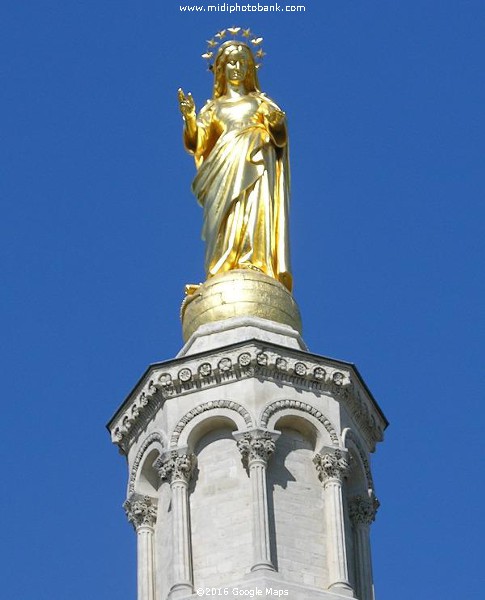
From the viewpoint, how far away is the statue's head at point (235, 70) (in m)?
46.0

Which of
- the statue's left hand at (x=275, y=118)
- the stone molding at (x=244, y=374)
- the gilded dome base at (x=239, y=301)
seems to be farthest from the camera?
the statue's left hand at (x=275, y=118)

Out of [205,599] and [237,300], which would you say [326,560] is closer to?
[205,599]

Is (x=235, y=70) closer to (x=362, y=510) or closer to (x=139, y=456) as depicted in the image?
(x=139, y=456)

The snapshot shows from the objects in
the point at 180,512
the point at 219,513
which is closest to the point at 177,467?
the point at 180,512

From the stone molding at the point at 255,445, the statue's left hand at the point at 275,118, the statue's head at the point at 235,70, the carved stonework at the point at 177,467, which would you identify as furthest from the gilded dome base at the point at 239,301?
the statue's head at the point at 235,70

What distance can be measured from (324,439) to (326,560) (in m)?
2.12

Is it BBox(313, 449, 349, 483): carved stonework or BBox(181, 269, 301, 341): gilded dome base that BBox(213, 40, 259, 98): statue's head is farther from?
BBox(313, 449, 349, 483): carved stonework

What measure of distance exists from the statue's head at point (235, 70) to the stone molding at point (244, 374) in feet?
23.9

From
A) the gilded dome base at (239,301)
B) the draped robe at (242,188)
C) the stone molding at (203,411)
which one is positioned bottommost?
the stone molding at (203,411)

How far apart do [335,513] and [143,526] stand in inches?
130

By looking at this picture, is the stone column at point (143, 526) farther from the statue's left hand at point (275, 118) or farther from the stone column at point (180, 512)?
the statue's left hand at point (275, 118)

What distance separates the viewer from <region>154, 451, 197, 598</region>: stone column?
38.5 meters

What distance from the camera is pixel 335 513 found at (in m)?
39.3

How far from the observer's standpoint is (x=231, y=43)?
46.6 m
